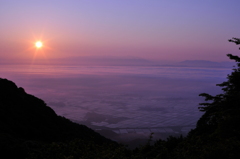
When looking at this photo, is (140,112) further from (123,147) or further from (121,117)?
(123,147)

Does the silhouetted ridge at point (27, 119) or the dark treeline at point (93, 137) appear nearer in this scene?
the dark treeline at point (93, 137)

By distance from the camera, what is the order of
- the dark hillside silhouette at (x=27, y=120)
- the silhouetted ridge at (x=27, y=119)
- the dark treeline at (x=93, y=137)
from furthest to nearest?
the silhouetted ridge at (x=27, y=119)
the dark hillside silhouette at (x=27, y=120)
the dark treeline at (x=93, y=137)

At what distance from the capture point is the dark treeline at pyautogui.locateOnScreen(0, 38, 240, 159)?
30.2 ft

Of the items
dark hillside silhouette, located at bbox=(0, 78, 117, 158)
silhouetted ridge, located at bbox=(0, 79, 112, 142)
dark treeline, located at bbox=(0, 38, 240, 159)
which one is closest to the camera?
dark treeline, located at bbox=(0, 38, 240, 159)

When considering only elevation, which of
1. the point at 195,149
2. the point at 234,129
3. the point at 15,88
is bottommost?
the point at 195,149

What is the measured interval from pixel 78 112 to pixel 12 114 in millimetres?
33733

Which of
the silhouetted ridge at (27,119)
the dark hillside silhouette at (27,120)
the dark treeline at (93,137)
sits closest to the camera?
the dark treeline at (93,137)

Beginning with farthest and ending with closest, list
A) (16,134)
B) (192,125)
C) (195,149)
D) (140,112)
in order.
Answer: (140,112)
(192,125)
(16,134)
(195,149)

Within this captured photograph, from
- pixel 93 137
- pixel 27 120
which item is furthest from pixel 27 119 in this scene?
pixel 93 137

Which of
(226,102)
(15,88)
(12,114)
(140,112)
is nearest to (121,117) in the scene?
(140,112)

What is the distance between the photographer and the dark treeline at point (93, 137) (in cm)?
920

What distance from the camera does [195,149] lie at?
9.88 metres

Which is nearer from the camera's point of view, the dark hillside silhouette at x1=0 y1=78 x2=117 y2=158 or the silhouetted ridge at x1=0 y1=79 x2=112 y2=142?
the dark hillside silhouette at x1=0 y1=78 x2=117 y2=158

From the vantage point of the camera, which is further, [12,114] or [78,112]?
[78,112]
